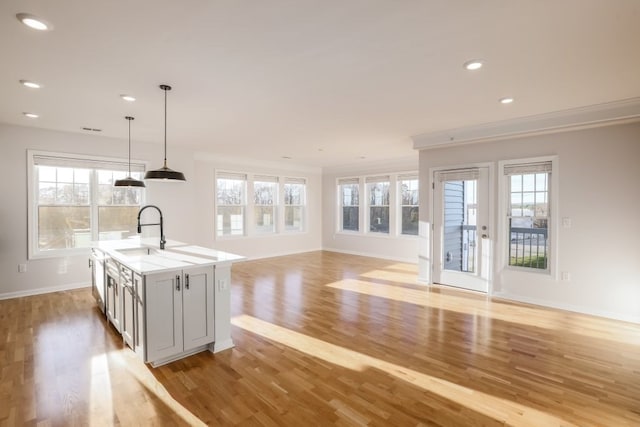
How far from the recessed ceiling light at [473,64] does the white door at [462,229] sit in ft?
8.58

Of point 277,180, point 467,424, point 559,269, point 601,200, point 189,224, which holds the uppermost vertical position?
point 277,180

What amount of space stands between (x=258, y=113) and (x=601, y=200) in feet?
15.3

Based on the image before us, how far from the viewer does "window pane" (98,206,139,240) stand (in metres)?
5.63

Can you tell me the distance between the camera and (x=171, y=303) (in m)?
2.80

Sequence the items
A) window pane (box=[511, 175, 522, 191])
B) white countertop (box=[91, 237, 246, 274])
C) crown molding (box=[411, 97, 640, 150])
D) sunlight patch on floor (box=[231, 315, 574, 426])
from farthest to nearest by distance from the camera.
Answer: window pane (box=[511, 175, 522, 191])
crown molding (box=[411, 97, 640, 150])
white countertop (box=[91, 237, 246, 274])
sunlight patch on floor (box=[231, 315, 574, 426])

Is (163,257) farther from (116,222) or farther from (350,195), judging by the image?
(350,195)

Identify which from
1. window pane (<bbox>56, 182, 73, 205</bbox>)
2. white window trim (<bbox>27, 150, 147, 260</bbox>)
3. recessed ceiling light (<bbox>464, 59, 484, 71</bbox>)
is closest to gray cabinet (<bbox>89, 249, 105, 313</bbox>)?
white window trim (<bbox>27, 150, 147, 260</bbox>)

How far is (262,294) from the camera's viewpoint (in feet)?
16.3

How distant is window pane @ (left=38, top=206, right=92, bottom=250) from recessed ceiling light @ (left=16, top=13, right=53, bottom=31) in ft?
13.3

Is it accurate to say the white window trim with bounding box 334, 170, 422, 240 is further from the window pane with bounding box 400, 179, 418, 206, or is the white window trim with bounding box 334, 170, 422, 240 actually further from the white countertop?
the white countertop

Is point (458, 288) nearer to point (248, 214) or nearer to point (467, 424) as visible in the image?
point (467, 424)

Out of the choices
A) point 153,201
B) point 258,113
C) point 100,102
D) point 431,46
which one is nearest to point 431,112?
point 431,46

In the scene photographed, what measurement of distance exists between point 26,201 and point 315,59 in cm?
521

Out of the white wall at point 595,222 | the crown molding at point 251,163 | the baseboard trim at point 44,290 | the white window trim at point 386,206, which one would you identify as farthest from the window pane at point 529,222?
the baseboard trim at point 44,290
